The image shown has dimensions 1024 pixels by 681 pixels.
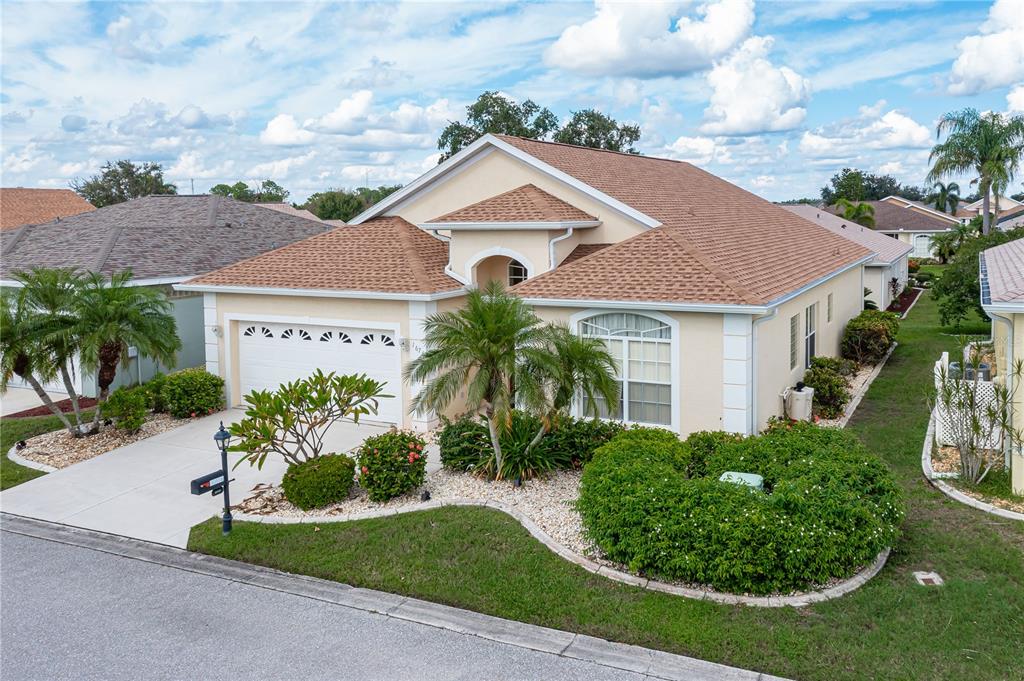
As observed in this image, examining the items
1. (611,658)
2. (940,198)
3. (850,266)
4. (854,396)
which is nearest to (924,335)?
(850,266)

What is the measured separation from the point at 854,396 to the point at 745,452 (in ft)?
28.6

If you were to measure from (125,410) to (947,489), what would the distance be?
1446 centimetres

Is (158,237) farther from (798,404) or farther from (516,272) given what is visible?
(798,404)

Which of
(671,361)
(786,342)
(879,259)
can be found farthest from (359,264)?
(879,259)

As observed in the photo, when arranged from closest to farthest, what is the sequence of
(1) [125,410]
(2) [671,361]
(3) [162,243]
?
1. (2) [671,361]
2. (1) [125,410]
3. (3) [162,243]

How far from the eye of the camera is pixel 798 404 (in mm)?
15516

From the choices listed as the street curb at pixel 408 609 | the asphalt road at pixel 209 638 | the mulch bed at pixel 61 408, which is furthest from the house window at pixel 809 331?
the mulch bed at pixel 61 408

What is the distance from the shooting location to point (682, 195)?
72.1 feet

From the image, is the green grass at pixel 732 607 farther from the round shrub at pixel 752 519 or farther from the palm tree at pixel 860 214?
the palm tree at pixel 860 214

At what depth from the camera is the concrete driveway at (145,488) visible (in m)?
11.7

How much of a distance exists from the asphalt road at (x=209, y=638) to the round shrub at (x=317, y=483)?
1984mm

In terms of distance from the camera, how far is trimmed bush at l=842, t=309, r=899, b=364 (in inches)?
826

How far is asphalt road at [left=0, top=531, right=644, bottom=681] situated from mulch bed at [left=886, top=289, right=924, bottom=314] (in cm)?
3065

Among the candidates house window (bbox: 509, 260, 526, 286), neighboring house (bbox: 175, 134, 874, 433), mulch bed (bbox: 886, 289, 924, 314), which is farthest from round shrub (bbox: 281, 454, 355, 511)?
mulch bed (bbox: 886, 289, 924, 314)
